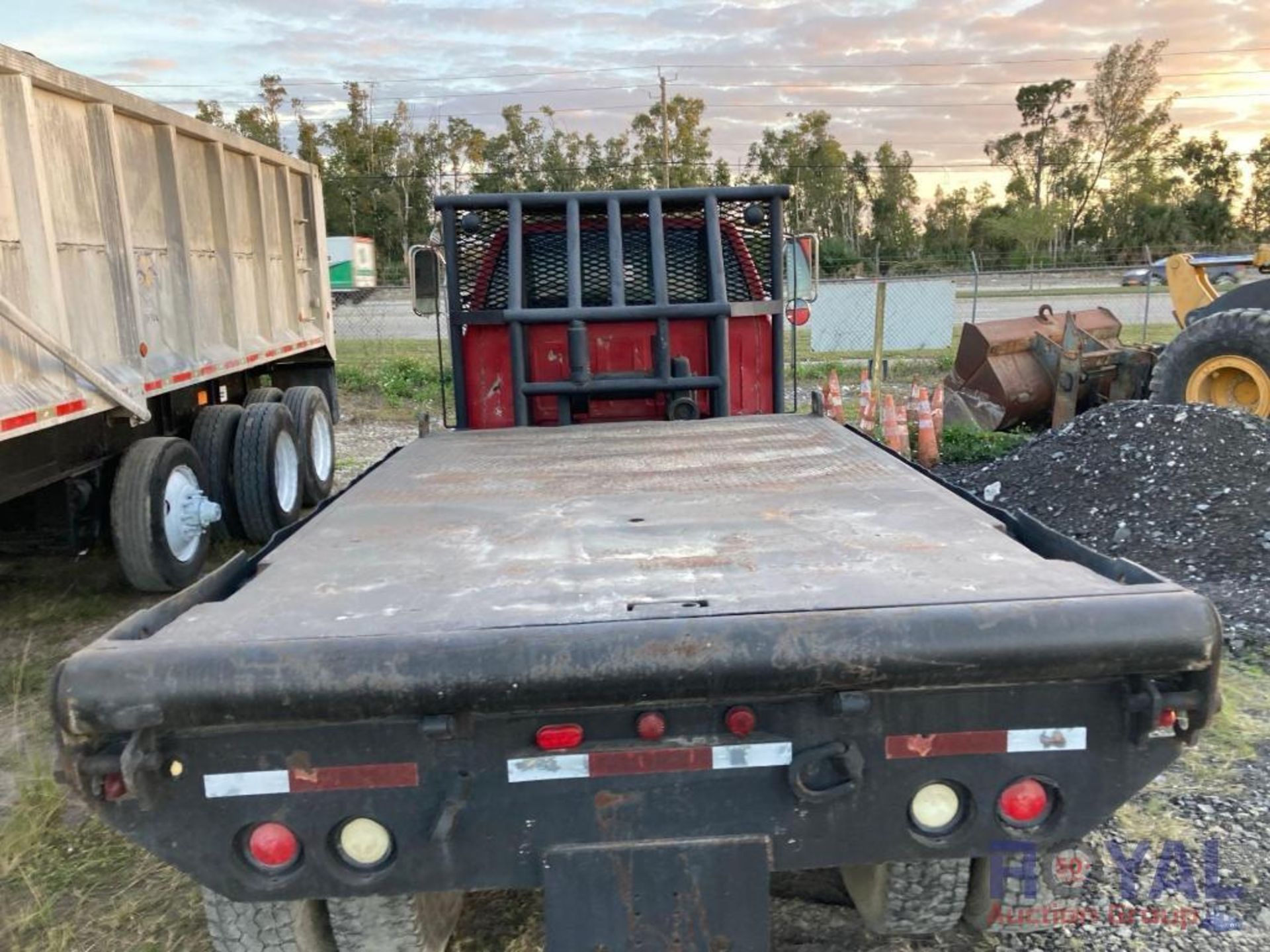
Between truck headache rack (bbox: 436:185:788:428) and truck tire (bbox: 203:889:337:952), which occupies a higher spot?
truck headache rack (bbox: 436:185:788:428)

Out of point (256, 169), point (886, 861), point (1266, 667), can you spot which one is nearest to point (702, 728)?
point (886, 861)

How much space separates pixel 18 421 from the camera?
15.6ft

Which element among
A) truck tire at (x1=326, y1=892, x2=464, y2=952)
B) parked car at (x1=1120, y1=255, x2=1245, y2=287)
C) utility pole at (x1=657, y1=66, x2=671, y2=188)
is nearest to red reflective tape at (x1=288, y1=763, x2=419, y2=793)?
truck tire at (x1=326, y1=892, x2=464, y2=952)

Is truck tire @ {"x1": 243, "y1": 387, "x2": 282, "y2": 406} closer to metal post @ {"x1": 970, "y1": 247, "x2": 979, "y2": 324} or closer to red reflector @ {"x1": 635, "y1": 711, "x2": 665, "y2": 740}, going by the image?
red reflector @ {"x1": 635, "y1": 711, "x2": 665, "y2": 740}

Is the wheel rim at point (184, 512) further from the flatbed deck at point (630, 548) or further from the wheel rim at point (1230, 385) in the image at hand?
the wheel rim at point (1230, 385)

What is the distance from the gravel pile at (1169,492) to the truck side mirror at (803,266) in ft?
7.85

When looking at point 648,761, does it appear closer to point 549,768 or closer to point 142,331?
point 549,768

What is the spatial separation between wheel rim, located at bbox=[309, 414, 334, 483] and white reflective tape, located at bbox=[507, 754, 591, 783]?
721 centimetres

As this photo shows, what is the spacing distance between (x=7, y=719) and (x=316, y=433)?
4550mm

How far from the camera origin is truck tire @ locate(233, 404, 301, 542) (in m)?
7.66

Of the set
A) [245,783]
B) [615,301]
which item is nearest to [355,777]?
[245,783]

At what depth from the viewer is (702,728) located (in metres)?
2.17

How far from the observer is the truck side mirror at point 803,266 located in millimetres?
6230

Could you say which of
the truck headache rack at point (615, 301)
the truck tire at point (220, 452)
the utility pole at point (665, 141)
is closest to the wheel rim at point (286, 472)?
the truck tire at point (220, 452)
